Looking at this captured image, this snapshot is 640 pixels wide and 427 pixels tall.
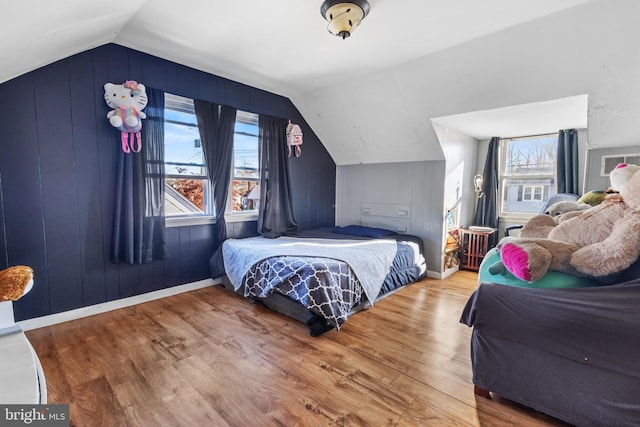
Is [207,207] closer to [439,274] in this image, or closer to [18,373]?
[18,373]

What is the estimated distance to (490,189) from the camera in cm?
411

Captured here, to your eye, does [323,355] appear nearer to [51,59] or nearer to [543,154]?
[51,59]

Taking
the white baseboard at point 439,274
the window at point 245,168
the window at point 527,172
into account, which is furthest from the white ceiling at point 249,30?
the white baseboard at point 439,274

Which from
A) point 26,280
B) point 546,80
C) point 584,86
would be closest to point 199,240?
point 26,280

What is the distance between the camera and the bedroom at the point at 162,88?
2021 millimetres

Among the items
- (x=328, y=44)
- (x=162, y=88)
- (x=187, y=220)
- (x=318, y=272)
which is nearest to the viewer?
(x=318, y=272)

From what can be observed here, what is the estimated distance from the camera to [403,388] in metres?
1.67

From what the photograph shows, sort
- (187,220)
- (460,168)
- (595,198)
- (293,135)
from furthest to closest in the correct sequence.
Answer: (460,168), (293,135), (187,220), (595,198)

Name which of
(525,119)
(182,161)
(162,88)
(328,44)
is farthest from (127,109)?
(525,119)

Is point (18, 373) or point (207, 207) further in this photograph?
point (207, 207)

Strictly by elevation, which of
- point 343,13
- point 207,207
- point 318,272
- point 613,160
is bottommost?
point 318,272

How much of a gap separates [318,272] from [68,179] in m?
2.17

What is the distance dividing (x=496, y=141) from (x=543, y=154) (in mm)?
590

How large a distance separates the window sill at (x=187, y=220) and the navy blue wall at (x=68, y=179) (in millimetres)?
111
